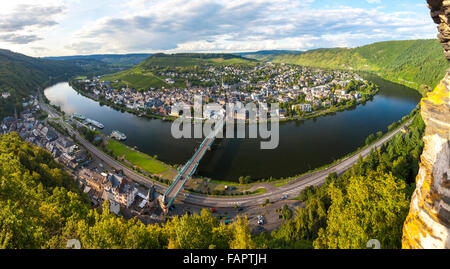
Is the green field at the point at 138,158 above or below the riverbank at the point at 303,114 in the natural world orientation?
below

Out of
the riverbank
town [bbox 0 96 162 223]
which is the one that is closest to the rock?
town [bbox 0 96 162 223]

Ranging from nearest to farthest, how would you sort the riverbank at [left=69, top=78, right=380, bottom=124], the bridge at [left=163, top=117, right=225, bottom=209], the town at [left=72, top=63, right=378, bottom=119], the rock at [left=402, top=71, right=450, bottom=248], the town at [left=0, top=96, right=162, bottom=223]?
the rock at [left=402, top=71, right=450, bottom=248]
the town at [left=0, top=96, right=162, bottom=223]
the bridge at [left=163, top=117, right=225, bottom=209]
the riverbank at [left=69, top=78, right=380, bottom=124]
the town at [left=72, top=63, right=378, bottom=119]

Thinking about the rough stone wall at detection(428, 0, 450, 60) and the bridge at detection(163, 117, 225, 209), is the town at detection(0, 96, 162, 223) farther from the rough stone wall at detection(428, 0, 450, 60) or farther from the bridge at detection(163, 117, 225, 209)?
the rough stone wall at detection(428, 0, 450, 60)

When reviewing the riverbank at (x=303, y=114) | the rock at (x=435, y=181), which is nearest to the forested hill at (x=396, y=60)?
the riverbank at (x=303, y=114)

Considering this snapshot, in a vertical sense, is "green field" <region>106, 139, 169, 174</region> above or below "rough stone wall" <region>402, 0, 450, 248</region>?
below

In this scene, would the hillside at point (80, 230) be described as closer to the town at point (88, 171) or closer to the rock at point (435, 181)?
the rock at point (435, 181)

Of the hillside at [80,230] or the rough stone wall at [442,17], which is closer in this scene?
the rough stone wall at [442,17]

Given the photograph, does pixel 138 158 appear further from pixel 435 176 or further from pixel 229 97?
pixel 229 97
